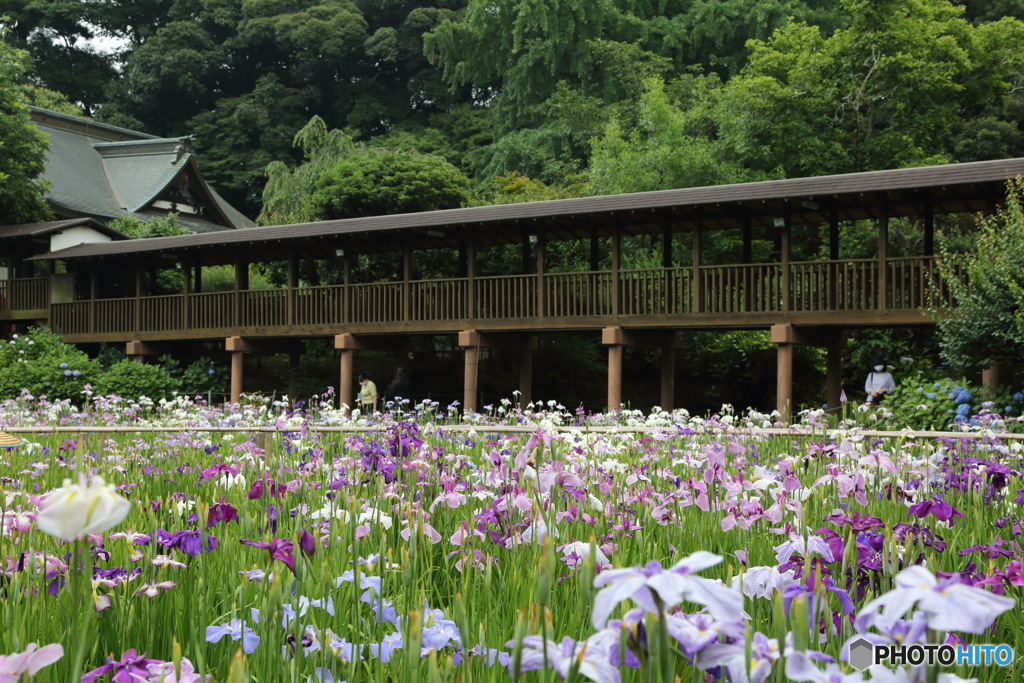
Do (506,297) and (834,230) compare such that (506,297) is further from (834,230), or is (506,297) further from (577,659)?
(577,659)

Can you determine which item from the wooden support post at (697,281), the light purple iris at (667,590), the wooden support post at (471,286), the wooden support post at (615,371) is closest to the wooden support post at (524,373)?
the wooden support post at (471,286)

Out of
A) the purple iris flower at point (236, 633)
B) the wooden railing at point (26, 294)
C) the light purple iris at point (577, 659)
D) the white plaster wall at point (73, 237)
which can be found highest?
the white plaster wall at point (73, 237)

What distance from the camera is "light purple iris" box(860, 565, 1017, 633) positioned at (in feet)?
2.67

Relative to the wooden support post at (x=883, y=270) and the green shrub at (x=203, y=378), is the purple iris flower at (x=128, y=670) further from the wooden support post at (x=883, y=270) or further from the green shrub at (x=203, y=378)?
the green shrub at (x=203, y=378)

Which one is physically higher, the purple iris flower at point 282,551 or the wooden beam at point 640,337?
the wooden beam at point 640,337

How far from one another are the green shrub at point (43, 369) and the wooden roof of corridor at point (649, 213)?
2489 millimetres

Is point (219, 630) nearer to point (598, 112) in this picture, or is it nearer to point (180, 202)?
point (598, 112)

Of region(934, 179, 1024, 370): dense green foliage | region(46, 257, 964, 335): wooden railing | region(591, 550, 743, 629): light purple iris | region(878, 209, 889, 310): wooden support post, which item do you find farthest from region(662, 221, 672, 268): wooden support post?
region(591, 550, 743, 629): light purple iris

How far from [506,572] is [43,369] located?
17463mm

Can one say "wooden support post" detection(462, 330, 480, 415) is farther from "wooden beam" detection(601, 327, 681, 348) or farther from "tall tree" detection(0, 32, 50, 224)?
"tall tree" detection(0, 32, 50, 224)

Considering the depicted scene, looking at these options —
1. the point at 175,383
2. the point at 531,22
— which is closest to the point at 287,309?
the point at 175,383

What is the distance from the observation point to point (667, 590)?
2.91 feet

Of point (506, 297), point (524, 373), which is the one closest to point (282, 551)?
point (506, 297)

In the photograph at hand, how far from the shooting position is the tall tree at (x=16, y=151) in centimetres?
2420
